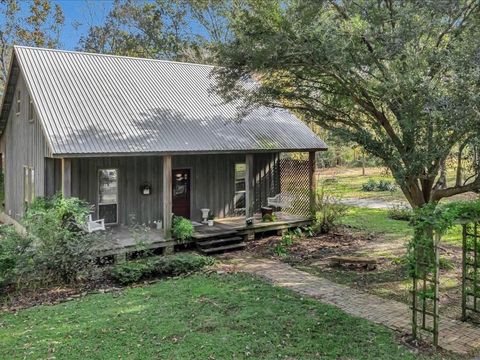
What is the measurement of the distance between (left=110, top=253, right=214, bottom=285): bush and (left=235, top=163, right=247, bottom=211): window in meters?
5.25

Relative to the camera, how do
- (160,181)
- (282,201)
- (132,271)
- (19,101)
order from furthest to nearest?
(282,201) → (19,101) → (160,181) → (132,271)

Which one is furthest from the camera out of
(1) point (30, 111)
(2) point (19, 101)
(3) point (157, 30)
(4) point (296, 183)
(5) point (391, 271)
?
(3) point (157, 30)

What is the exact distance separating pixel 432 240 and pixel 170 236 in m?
7.93

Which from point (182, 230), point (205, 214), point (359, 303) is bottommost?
point (359, 303)

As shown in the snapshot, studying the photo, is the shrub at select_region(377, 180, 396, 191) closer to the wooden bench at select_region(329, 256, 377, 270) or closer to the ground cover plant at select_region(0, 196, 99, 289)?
the wooden bench at select_region(329, 256, 377, 270)

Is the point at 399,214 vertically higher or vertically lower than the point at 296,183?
lower

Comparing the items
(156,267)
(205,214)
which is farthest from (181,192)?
(156,267)

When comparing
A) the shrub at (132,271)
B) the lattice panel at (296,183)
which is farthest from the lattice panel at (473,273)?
the lattice panel at (296,183)

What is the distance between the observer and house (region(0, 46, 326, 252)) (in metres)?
12.1

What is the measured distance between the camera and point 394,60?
8.93m

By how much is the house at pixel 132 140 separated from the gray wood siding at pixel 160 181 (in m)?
0.03

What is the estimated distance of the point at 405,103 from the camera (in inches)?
343

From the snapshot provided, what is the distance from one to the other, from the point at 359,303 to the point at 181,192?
816cm

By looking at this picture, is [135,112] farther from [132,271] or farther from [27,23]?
[27,23]
